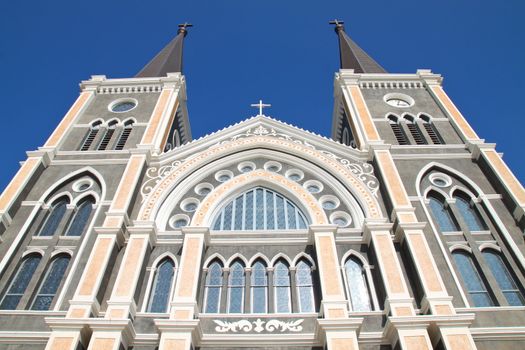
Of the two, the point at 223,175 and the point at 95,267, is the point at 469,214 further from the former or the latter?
the point at 95,267

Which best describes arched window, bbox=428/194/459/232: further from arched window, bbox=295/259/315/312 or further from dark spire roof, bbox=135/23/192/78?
dark spire roof, bbox=135/23/192/78

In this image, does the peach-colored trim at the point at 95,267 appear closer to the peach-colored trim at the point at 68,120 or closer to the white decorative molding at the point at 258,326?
the white decorative molding at the point at 258,326

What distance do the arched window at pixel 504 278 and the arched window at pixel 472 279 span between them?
492 mm

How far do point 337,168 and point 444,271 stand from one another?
5624 mm

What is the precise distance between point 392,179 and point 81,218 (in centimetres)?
1059

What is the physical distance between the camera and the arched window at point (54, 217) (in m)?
17.2

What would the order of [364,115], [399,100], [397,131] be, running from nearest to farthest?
[397,131]
[364,115]
[399,100]

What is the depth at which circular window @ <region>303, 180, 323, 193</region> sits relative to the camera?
18.9 meters

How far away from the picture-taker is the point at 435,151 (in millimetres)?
20062

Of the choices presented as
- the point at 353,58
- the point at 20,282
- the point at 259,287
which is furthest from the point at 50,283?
the point at 353,58

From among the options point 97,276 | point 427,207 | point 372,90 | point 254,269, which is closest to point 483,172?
point 427,207

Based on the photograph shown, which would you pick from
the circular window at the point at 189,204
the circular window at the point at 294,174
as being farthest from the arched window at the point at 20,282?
the circular window at the point at 294,174

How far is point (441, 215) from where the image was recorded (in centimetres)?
1755

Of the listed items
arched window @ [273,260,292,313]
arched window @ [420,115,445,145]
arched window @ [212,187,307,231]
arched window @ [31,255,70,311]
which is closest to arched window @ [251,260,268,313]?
arched window @ [273,260,292,313]
